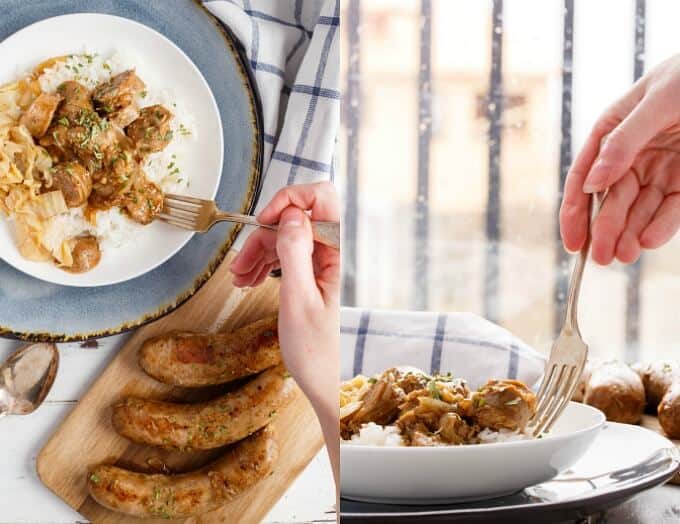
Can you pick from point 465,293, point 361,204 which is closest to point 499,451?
point 465,293

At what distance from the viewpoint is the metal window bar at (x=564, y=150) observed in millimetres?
805

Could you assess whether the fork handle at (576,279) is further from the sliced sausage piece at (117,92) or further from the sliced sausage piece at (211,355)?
the sliced sausage piece at (117,92)

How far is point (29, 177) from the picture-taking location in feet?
2.53

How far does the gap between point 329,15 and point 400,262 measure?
270 millimetres

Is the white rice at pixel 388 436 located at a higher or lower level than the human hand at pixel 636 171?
lower

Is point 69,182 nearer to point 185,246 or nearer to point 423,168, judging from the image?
point 185,246

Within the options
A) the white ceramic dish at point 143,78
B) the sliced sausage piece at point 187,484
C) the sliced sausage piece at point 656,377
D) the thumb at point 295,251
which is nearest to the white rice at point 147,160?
the white ceramic dish at point 143,78

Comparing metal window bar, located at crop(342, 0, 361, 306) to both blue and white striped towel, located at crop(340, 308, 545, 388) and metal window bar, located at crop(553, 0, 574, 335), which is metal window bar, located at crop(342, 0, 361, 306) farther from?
metal window bar, located at crop(553, 0, 574, 335)

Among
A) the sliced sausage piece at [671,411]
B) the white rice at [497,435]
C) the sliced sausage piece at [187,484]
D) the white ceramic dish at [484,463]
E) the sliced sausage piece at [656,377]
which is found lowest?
the sliced sausage piece at [187,484]

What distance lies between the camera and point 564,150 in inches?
32.2

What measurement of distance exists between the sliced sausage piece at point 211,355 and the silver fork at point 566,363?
0.87ft

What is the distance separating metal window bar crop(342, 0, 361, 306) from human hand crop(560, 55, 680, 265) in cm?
23

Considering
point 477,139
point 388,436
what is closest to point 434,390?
point 388,436

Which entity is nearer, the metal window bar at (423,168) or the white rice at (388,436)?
the white rice at (388,436)
